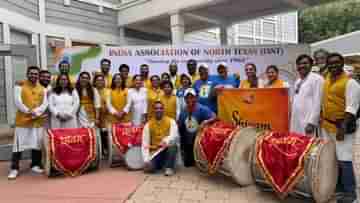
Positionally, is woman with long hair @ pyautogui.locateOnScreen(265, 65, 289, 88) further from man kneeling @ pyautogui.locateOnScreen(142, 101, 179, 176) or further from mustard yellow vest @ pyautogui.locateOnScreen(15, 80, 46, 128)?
mustard yellow vest @ pyautogui.locateOnScreen(15, 80, 46, 128)

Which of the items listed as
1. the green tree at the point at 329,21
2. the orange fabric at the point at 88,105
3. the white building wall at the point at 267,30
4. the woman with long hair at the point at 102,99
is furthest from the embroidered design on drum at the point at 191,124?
the green tree at the point at 329,21

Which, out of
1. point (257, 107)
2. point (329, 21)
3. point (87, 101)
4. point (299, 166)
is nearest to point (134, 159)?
point (87, 101)

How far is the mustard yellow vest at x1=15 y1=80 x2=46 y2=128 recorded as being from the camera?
5117 mm

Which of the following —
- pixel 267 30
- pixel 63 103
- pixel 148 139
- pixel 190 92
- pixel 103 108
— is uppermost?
pixel 267 30

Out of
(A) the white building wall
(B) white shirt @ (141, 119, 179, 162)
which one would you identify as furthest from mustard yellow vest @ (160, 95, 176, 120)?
(A) the white building wall

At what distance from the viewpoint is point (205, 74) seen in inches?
227

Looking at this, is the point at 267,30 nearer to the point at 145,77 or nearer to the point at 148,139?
the point at 145,77

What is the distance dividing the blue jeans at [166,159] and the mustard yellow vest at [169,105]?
2.11 ft

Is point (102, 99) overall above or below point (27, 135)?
above

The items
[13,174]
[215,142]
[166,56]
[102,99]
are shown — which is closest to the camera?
[215,142]

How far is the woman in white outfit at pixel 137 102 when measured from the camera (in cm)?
579

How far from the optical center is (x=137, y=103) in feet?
19.1

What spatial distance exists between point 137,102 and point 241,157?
2130 millimetres

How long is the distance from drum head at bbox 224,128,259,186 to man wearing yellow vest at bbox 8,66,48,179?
2.81 metres
